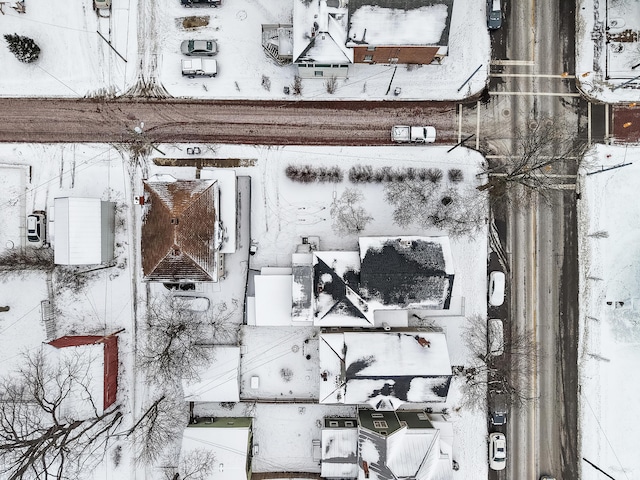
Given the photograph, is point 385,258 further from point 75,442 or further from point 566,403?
point 75,442

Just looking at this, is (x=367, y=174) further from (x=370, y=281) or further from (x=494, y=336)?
(x=494, y=336)

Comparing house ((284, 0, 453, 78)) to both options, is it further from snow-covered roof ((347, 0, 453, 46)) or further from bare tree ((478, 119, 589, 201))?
bare tree ((478, 119, 589, 201))

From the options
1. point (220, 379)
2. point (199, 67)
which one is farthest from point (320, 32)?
point (220, 379)

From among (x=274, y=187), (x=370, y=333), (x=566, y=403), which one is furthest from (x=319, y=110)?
(x=566, y=403)

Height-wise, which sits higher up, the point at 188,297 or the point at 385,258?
the point at 385,258

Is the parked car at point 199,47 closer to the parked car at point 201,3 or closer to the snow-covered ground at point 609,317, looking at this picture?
the parked car at point 201,3

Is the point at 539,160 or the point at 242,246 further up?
the point at 539,160
